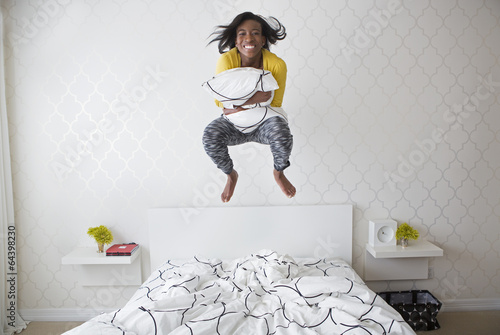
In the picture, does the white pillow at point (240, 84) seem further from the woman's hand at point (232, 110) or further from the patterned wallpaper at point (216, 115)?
the patterned wallpaper at point (216, 115)

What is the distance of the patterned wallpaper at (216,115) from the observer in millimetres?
2293

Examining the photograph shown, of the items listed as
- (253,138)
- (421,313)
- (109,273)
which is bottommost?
(421,313)

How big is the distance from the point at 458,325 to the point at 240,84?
2.43 meters

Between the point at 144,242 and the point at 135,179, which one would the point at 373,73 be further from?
the point at 144,242

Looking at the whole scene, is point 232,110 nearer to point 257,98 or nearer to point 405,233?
point 257,98

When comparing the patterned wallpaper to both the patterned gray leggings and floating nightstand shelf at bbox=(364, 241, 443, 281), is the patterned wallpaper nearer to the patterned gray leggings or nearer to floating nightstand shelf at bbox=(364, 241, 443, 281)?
floating nightstand shelf at bbox=(364, 241, 443, 281)

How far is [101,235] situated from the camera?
2.26 m

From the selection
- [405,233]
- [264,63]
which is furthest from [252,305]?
[405,233]

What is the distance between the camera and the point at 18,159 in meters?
2.36

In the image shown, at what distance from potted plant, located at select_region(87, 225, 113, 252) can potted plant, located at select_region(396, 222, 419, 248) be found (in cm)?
213

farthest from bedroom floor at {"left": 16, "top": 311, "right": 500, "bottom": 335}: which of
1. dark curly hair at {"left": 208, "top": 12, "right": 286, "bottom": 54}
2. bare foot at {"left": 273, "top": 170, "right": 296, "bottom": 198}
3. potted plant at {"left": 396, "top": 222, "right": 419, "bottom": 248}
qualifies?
dark curly hair at {"left": 208, "top": 12, "right": 286, "bottom": 54}

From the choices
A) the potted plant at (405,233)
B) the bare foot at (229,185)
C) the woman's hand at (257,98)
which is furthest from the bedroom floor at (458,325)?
the woman's hand at (257,98)

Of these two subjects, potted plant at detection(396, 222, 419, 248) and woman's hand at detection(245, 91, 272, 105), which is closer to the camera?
woman's hand at detection(245, 91, 272, 105)

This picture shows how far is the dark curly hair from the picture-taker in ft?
4.61
